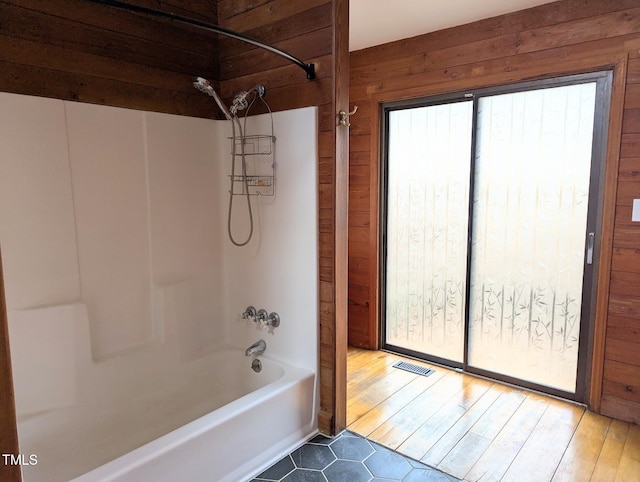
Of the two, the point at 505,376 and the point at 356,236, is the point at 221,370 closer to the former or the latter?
the point at 356,236

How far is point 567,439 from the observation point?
2.38 metres

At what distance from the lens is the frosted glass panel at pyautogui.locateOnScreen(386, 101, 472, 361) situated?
10.4ft

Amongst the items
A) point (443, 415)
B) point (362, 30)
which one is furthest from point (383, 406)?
point (362, 30)

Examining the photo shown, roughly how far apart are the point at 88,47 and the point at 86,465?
206 centimetres

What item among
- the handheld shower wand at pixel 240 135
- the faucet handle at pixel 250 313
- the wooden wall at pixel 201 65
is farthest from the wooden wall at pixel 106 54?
the faucet handle at pixel 250 313

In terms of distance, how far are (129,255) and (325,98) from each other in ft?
4.44

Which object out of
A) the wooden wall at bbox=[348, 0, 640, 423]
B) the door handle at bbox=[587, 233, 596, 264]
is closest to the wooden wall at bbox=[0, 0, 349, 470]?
the wooden wall at bbox=[348, 0, 640, 423]

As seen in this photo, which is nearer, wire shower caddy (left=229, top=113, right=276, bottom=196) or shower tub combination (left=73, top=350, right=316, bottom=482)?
shower tub combination (left=73, top=350, right=316, bottom=482)

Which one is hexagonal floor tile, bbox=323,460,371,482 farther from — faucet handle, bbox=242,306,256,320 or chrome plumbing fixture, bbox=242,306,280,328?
faucet handle, bbox=242,306,256,320

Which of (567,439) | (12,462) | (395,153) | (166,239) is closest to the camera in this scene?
(12,462)

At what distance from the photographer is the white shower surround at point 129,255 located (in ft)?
6.57

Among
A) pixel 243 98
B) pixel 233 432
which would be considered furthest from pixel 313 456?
pixel 243 98

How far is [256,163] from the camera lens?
260 cm

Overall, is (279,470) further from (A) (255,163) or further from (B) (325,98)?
(B) (325,98)
